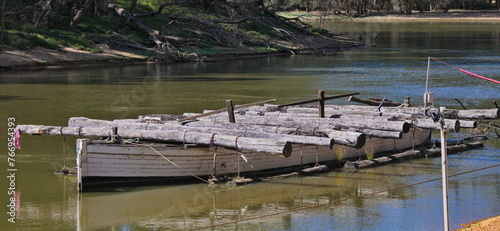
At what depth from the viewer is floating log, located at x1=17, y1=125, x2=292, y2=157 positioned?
15789mm

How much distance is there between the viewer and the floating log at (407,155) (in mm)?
18641

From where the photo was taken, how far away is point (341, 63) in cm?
4531

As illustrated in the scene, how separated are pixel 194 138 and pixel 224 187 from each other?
46.1 inches

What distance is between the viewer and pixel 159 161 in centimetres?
1639

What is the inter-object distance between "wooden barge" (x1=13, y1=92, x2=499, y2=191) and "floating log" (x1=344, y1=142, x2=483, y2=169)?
18.4 inches

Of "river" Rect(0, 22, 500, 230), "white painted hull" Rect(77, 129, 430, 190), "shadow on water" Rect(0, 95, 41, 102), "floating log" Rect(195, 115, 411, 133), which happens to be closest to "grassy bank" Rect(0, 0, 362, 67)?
"river" Rect(0, 22, 500, 230)

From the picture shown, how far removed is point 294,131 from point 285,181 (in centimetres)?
108

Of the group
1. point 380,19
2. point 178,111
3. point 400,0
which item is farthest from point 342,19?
point 178,111

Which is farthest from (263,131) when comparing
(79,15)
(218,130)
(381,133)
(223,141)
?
(79,15)

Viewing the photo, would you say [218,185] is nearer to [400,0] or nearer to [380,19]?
[380,19]

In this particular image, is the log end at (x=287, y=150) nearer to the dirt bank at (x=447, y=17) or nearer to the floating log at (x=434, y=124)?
the floating log at (x=434, y=124)

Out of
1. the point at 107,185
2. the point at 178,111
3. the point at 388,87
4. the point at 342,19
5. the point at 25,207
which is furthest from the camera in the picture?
the point at 342,19

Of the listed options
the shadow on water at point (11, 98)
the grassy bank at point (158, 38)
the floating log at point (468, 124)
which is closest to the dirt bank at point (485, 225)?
the floating log at point (468, 124)

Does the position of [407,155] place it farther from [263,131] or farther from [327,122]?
[263,131]
